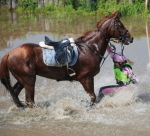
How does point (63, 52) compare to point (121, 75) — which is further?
point (121, 75)

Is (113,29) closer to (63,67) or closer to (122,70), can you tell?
(122,70)

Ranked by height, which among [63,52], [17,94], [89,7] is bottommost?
[17,94]

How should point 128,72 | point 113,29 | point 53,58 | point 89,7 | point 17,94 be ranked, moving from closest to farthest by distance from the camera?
1. point 53,58
2. point 113,29
3. point 17,94
4. point 128,72
5. point 89,7

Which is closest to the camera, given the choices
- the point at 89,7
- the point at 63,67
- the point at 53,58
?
the point at 53,58

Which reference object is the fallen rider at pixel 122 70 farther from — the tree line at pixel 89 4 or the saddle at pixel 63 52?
the tree line at pixel 89 4

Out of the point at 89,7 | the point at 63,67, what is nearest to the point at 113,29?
the point at 63,67

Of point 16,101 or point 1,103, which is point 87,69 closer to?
point 16,101

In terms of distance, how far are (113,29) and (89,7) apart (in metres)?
12.6

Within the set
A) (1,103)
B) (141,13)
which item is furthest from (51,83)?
(141,13)

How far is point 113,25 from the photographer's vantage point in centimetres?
601

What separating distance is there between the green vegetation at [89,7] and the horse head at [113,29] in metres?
10.3

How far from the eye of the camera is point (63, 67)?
5.93 meters

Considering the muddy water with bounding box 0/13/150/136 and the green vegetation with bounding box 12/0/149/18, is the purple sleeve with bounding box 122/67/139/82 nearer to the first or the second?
the muddy water with bounding box 0/13/150/136

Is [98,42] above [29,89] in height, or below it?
above
